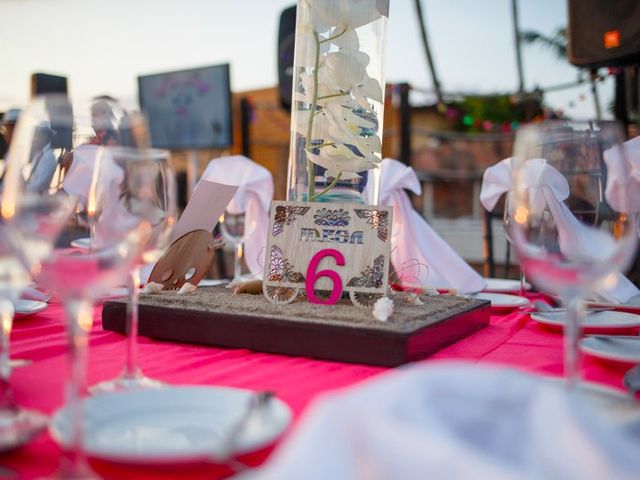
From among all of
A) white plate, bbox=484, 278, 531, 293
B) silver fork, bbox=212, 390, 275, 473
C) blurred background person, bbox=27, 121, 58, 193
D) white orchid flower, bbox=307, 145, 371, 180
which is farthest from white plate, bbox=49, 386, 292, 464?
white plate, bbox=484, 278, 531, 293

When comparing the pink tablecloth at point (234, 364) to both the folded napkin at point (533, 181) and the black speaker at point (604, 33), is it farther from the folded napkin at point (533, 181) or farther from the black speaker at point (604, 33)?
the black speaker at point (604, 33)

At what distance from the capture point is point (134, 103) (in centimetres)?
70

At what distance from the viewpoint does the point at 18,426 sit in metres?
0.56

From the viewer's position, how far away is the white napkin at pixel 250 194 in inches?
66.7

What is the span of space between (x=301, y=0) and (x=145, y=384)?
79 cm

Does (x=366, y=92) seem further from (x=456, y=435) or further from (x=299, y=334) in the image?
(x=456, y=435)

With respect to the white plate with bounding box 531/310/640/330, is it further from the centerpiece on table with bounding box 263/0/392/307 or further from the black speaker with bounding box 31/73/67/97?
the black speaker with bounding box 31/73/67/97

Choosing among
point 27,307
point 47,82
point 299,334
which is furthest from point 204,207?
point 47,82

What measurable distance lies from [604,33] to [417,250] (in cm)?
264

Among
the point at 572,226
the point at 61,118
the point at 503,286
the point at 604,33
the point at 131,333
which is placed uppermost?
the point at 604,33

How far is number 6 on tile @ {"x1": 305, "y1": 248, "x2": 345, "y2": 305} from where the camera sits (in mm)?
1061

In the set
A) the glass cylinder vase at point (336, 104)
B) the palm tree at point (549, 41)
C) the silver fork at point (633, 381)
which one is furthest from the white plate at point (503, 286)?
the palm tree at point (549, 41)

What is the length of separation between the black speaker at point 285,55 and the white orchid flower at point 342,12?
2818 mm

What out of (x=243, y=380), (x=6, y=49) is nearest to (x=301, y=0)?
(x=243, y=380)
